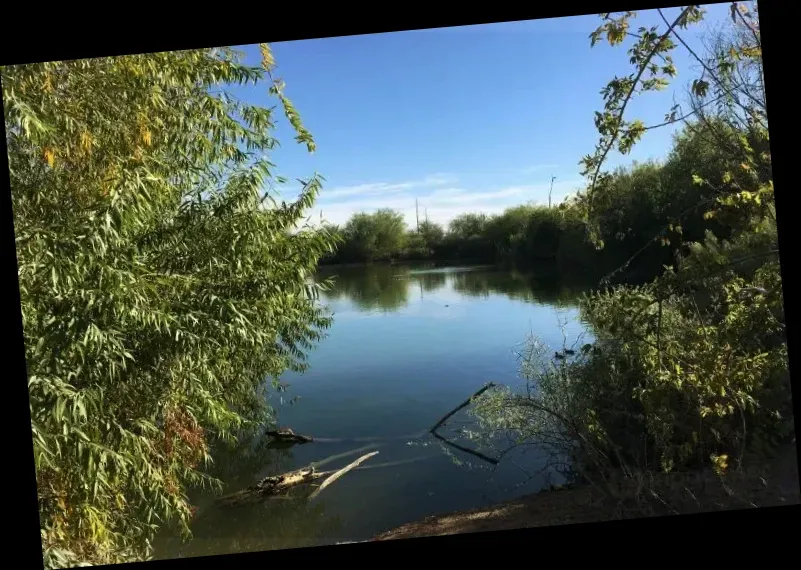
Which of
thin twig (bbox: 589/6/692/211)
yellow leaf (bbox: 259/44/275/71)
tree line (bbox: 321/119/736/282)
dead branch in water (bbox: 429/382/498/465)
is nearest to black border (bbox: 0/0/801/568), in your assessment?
thin twig (bbox: 589/6/692/211)

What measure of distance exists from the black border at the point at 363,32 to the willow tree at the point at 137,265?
73 cm

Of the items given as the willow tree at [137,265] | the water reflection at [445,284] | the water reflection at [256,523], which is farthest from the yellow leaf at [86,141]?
the water reflection at [445,284]

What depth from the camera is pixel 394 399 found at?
21.0 feet

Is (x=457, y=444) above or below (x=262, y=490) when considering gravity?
above

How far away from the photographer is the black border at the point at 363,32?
43.6 inches

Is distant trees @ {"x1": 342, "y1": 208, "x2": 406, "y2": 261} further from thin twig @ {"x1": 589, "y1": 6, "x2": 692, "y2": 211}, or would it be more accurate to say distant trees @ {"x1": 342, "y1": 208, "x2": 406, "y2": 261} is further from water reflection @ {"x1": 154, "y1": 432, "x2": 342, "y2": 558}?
thin twig @ {"x1": 589, "y1": 6, "x2": 692, "y2": 211}

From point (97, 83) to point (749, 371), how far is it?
3.16 metres

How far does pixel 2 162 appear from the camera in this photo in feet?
4.03

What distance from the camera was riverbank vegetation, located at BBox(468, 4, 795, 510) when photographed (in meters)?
2.02

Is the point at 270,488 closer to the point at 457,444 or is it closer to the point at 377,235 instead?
the point at 457,444

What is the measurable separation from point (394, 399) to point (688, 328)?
427 cm

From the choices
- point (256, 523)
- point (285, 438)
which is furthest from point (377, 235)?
point (256, 523)

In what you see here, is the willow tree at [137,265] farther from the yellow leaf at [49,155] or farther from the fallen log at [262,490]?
the fallen log at [262,490]

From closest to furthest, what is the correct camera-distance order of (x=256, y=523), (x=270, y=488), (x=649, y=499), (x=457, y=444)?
(x=649, y=499) → (x=256, y=523) → (x=270, y=488) → (x=457, y=444)
